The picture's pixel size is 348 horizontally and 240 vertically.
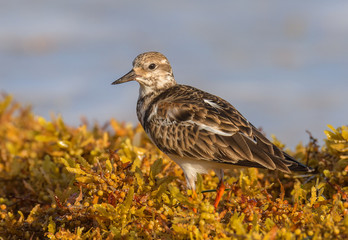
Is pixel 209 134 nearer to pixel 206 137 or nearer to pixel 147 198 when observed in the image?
pixel 206 137

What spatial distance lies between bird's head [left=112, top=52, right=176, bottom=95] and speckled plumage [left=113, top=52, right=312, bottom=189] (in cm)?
40

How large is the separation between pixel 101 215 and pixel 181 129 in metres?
1.73

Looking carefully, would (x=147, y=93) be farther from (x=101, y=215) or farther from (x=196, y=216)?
(x=196, y=216)

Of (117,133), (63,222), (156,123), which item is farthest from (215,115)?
(117,133)

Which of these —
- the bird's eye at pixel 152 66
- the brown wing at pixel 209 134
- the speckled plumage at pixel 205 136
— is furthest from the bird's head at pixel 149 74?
the brown wing at pixel 209 134

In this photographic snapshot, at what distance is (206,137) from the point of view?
566 cm

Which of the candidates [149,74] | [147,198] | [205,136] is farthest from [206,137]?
[149,74]

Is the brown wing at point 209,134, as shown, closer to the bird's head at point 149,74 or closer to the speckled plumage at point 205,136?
the speckled plumage at point 205,136

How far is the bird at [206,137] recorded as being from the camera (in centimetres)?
546

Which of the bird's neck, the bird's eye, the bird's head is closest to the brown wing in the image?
the bird's neck

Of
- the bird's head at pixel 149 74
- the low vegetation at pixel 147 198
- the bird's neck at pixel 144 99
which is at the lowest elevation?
the low vegetation at pixel 147 198

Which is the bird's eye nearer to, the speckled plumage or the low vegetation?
the speckled plumage

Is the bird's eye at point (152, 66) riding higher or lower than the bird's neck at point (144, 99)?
higher

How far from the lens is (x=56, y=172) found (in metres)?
6.71
